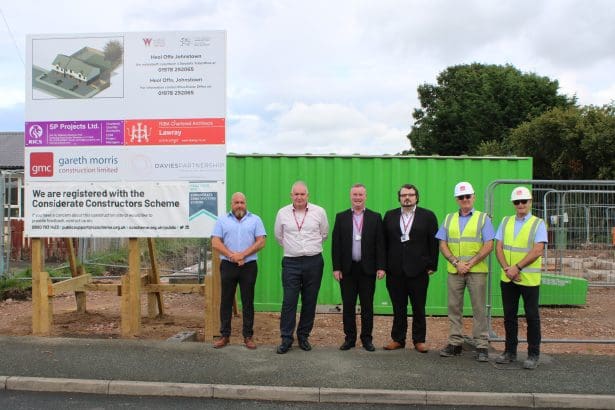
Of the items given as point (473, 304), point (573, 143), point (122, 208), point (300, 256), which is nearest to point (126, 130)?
point (122, 208)

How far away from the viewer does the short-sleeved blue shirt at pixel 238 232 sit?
6.54 meters

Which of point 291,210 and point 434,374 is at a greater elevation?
point 291,210

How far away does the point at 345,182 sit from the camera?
31.3ft

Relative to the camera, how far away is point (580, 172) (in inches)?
1029

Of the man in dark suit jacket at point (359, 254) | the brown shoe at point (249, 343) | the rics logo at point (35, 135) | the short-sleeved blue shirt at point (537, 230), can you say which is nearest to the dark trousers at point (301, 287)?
A: the man in dark suit jacket at point (359, 254)

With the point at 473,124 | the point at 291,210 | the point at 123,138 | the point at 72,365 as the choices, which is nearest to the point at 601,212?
the point at 291,210

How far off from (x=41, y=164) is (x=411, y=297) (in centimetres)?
490

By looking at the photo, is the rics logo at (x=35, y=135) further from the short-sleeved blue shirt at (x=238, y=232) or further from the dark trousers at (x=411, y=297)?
the dark trousers at (x=411, y=297)

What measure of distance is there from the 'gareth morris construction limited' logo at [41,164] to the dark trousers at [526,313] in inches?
223

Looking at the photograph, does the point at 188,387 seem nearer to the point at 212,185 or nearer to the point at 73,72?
the point at 212,185

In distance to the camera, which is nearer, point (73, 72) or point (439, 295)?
point (73, 72)

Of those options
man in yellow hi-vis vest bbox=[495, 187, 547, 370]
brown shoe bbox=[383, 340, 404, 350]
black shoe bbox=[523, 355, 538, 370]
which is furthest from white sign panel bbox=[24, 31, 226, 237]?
black shoe bbox=[523, 355, 538, 370]

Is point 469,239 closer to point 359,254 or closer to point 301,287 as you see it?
point 359,254

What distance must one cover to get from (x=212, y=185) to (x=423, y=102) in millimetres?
41457
